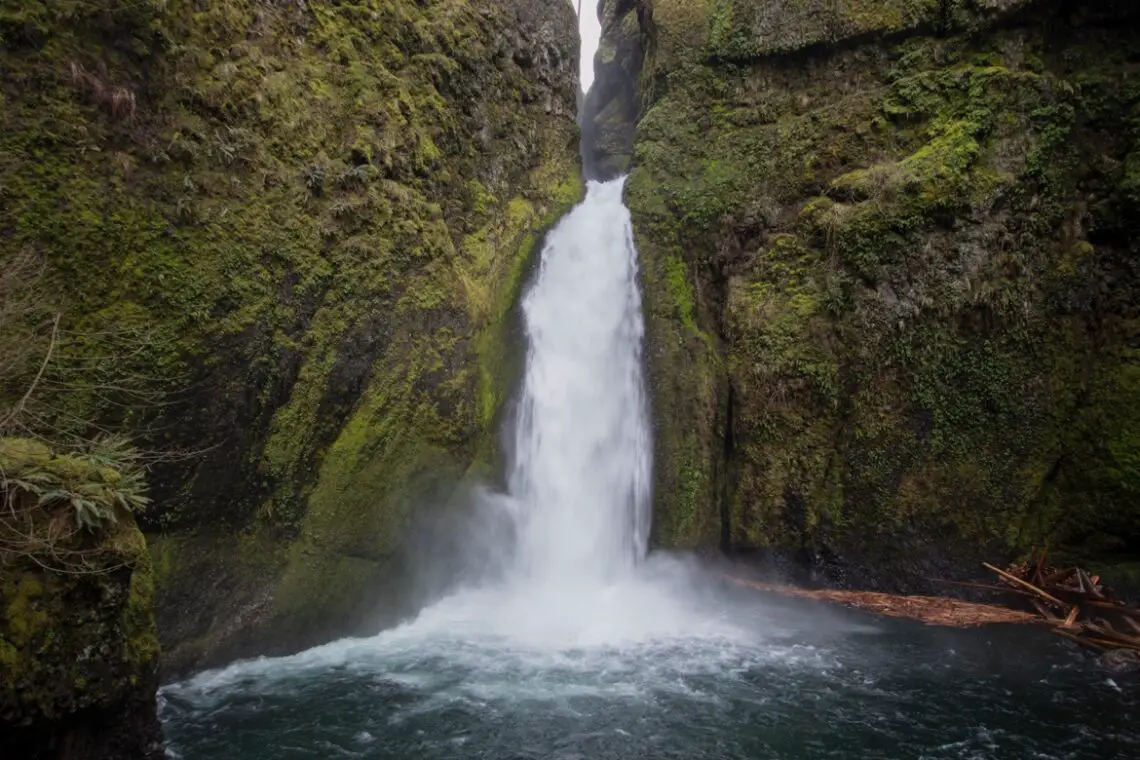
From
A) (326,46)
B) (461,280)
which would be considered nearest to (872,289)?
(461,280)

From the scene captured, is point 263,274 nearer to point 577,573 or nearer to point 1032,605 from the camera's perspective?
point 577,573

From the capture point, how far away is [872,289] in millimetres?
12586

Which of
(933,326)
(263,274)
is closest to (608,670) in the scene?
(263,274)

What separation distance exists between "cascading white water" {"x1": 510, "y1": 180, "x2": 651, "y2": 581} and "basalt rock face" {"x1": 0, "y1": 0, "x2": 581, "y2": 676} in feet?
3.19

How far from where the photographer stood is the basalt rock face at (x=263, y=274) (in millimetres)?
8000

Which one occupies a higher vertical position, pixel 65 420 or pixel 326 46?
pixel 326 46

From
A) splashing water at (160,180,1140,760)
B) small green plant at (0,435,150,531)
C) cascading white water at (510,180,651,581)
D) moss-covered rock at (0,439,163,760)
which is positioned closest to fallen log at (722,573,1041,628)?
splashing water at (160,180,1140,760)

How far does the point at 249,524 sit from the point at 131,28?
258 inches

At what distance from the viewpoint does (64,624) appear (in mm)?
5566

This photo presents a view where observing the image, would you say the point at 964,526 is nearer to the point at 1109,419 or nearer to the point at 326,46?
the point at 1109,419

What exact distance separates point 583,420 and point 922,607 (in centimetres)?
682

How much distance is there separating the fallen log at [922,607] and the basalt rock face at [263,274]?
6499 mm

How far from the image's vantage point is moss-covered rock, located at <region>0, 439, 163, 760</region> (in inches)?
209

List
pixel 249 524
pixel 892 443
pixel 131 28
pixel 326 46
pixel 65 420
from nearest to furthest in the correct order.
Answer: pixel 65 420 → pixel 131 28 → pixel 249 524 → pixel 326 46 → pixel 892 443
